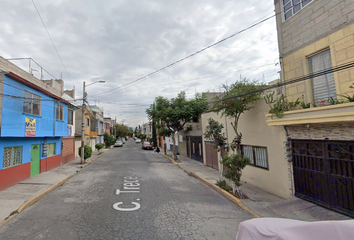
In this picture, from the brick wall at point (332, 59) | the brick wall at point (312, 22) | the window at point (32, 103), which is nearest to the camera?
the brick wall at point (332, 59)

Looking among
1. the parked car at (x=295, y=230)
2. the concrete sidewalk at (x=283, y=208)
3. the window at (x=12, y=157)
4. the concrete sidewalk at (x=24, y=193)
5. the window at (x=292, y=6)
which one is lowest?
the concrete sidewalk at (x=283, y=208)

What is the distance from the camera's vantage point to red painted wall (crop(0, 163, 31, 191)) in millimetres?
8898

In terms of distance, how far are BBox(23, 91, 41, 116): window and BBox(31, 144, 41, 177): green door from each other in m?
2.15

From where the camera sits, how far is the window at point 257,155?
8.94 metres

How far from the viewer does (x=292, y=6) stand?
25.3 ft

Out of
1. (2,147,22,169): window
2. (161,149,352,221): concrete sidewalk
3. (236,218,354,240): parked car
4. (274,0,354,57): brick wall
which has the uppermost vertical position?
(274,0,354,57): brick wall

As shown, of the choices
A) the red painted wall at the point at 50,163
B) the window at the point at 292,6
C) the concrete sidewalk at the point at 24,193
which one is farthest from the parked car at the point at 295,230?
the red painted wall at the point at 50,163

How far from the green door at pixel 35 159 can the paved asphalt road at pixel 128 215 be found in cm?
425

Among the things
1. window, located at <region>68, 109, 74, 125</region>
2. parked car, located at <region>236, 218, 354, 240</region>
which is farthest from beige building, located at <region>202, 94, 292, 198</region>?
window, located at <region>68, 109, 74, 125</region>

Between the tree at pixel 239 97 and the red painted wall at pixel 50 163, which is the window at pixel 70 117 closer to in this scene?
the red painted wall at pixel 50 163

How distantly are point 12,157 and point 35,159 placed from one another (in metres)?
2.48

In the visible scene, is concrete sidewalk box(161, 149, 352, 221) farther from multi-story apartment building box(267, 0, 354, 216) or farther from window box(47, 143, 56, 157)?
window box(47, 143, 56, 157)

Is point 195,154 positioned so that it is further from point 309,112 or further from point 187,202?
point 309,112

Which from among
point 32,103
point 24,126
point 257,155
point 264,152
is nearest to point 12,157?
point 24,126
